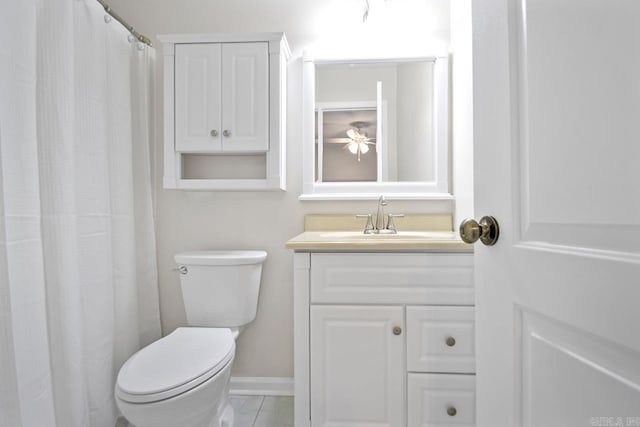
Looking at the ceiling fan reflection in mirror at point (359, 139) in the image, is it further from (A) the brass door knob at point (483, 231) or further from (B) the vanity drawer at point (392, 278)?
(A) the brass door knob at point (483, 231)

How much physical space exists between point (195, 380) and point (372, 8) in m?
1.89

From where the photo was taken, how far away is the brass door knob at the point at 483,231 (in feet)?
1.99

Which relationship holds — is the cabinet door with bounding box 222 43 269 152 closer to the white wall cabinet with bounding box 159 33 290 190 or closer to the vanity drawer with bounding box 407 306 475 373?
the white wall cabinet with bounding box 159 33 290 190

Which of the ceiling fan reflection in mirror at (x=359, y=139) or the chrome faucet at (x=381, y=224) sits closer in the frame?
the chrome faucet at (x=381, y=224)

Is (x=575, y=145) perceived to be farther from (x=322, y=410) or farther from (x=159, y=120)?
(x=159, y=120)

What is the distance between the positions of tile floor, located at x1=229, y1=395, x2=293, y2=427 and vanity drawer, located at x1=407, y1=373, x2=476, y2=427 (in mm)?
641

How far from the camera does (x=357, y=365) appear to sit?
1221mm

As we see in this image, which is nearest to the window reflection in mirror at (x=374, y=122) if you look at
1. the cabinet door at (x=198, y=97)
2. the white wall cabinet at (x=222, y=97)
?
the white wall cabinet at (x=222, y=97)

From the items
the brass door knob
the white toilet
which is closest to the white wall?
the white toilet

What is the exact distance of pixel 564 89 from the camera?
46 cm

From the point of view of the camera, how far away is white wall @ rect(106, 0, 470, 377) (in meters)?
1.78

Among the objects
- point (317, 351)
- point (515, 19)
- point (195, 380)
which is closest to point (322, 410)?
point (317, 351)

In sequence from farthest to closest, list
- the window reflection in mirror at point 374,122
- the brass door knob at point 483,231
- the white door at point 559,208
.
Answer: the window reflection in mirror at point 374,122
the brass door knob at point 483,231
the white door at point 559,208

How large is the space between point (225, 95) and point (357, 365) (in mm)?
1368
